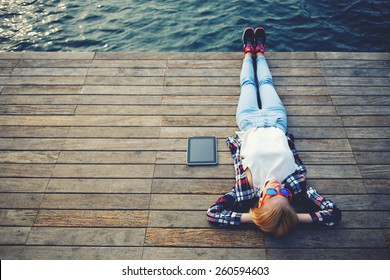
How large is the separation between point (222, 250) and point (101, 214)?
1321mm

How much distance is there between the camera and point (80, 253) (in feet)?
9.56

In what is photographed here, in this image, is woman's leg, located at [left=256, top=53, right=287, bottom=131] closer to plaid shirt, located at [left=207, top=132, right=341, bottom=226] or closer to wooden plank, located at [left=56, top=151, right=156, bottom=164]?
plaid shirt, located at [left=207, top=132, right=341, bottom=226]

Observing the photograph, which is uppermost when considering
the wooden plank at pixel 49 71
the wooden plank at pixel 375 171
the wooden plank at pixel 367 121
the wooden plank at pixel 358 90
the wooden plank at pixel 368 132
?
the wooden plank at pixel 49 71

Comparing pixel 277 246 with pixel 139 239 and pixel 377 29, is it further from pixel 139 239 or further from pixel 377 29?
pixel 377 29

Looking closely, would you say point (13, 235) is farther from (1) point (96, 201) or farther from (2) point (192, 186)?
(2) point (192, 186)

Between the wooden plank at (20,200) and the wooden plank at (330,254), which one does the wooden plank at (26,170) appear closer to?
the wooden plank at (20,200)

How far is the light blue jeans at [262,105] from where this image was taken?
12.1ft

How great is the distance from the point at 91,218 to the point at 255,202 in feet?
5.72

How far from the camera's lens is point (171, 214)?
3.16 meters

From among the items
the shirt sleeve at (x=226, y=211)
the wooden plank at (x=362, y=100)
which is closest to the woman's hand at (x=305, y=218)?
the shirt sleeve at (x=226, y=211)

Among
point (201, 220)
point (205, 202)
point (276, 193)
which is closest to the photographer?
point (276, 193)

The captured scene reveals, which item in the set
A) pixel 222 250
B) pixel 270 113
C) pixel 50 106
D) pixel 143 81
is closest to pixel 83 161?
pixel 50 106

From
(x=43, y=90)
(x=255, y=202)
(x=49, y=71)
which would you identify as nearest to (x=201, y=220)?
(x=255, y=202)

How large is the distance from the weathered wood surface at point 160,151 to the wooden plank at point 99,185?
0.01 meters
